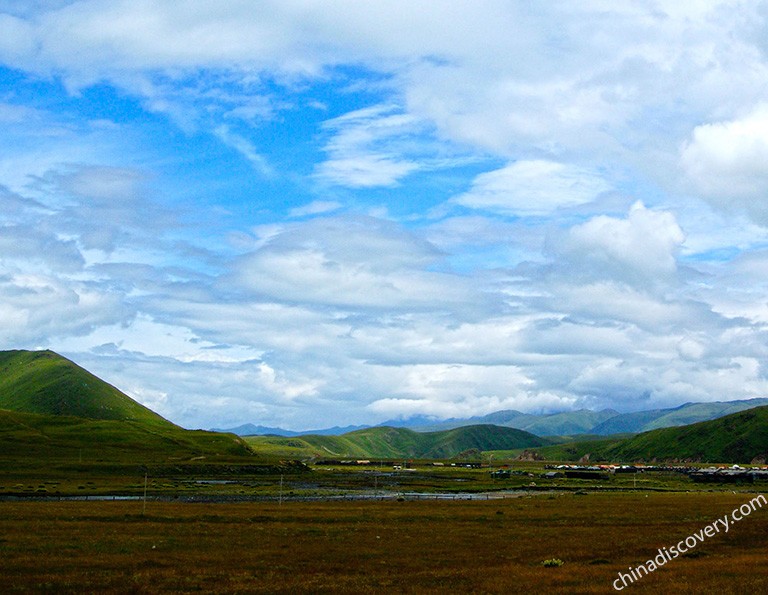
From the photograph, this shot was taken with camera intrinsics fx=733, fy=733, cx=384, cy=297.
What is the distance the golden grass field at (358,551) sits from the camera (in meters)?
37.8

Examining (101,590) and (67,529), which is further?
(67,529)

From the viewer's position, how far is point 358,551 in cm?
5222

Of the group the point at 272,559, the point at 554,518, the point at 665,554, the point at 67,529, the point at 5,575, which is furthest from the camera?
the point at 554,518

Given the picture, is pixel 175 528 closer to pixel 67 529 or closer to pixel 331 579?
pixel 67 529

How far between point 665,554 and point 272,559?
27.0 metres

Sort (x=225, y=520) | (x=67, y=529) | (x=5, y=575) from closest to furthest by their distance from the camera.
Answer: (x=5, y=575) < (x=67, y=529) < (x=225, y=520)

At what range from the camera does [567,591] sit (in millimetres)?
35719

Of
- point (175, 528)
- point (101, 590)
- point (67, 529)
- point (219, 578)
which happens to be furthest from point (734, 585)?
point (67, 529)

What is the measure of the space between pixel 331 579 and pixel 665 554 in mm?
25190

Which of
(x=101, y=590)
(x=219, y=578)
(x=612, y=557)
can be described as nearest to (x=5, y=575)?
(x=101, y=590)

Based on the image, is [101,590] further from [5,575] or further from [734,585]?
[734,585]

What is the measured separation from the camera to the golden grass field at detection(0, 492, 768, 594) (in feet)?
124

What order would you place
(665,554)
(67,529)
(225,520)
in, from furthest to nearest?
(225,520), (67,529), (665,554)

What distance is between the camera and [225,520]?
7650 centimetres
